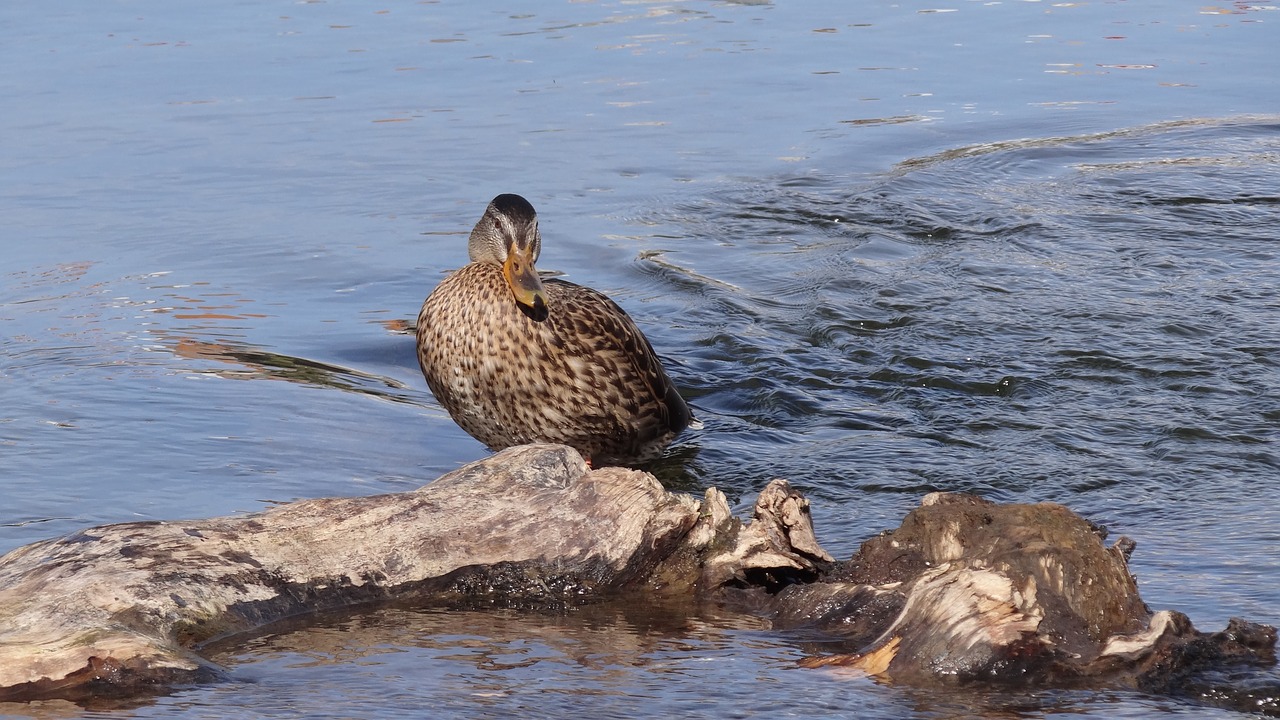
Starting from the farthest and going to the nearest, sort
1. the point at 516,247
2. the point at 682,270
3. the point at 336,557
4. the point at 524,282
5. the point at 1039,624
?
the point at 682,270, the point at 516,247, the point at 524,282, the point at 336,557, the point at 1039,624

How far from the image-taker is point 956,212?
10.1 metres

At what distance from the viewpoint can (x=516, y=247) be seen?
6.33m

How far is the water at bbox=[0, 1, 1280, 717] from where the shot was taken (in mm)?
4562

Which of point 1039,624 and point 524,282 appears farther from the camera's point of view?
point 524,282

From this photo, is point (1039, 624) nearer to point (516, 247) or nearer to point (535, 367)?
point (535, 367)

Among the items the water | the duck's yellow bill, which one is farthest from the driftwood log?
the duck's yellow bill

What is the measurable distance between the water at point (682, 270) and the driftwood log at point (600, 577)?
13 cm

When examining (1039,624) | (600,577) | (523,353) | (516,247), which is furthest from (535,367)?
(1039,624)

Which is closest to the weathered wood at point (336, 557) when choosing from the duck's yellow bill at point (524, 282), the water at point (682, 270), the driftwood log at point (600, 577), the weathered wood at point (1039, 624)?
the driftwood log at point (600, 577)

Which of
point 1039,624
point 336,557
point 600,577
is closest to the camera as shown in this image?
point 1039,624

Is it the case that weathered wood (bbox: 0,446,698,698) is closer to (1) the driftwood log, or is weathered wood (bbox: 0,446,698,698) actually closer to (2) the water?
(1) the driftwood log

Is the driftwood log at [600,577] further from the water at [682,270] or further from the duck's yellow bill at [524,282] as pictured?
the duck's yellow bill at [524,282]

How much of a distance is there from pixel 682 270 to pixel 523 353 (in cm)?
312

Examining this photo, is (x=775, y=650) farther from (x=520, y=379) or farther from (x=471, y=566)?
(x=520, y=379)
